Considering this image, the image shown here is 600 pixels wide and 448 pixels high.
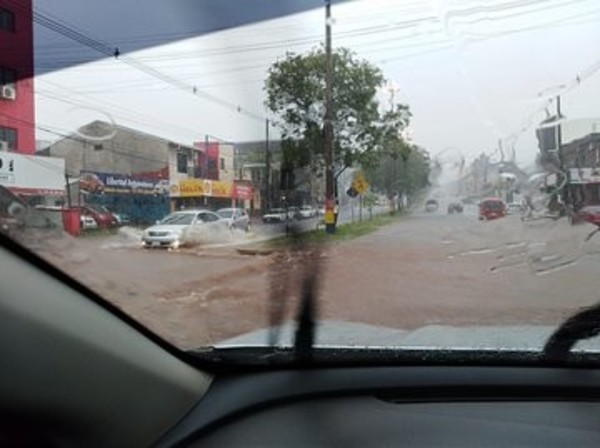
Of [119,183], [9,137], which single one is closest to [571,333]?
[119,183]

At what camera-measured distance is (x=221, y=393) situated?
2699 mm

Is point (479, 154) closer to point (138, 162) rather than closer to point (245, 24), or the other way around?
point (245, 24)

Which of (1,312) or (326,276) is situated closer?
(1,312)

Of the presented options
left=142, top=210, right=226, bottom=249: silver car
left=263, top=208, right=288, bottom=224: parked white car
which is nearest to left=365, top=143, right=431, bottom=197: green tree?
left=263, top=208, right=288, bottom=224: parked white car

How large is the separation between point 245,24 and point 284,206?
1.91 ft

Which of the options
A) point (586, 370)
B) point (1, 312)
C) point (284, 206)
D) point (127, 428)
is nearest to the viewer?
point (1, 312)

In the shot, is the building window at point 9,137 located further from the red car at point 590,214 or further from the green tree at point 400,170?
the red car at point 590,214

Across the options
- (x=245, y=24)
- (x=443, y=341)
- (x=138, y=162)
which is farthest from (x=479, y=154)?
(x=138, y=162)

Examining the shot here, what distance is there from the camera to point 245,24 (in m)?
2.57

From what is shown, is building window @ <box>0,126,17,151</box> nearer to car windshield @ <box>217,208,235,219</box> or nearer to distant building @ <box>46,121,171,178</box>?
distant building @ <box>46,121,171,178</box>

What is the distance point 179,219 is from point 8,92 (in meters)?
0.62

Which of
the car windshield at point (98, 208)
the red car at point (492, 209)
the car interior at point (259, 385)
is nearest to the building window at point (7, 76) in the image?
the car interior at point (259, 385)

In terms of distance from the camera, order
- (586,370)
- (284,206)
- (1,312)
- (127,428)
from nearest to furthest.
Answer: (1,312), (127,428), (586,370), (284,206)

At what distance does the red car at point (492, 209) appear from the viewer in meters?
2.70
